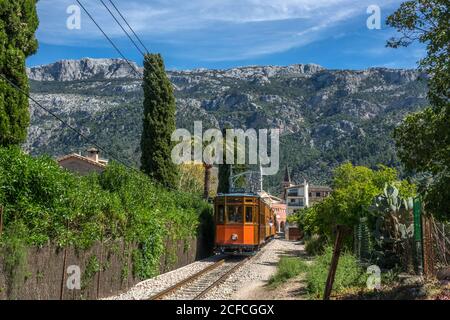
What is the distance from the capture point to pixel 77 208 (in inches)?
493

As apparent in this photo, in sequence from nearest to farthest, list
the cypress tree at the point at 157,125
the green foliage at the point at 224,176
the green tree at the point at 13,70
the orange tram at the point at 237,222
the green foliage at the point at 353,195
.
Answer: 1. the green tree at the point at 13,70
2. the green foliage at the point at 353,195
3. the orange tram at the point at 237,222
4. the cypress tree at the point at 157,125
5. the green foliage at the point at 224,176

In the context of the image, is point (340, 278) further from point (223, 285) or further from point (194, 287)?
A: point (194, 287)

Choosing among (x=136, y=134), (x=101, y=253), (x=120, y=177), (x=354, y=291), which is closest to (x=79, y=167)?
(x=120, y=177)

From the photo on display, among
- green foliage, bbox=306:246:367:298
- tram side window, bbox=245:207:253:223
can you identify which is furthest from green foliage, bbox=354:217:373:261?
tram side window, bbox=245:207:253:223

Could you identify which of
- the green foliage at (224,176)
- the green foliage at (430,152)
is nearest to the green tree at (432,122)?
the green foliage at (430,152)

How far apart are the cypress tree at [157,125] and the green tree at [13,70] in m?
13.6

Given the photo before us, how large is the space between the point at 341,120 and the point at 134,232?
17812 cm

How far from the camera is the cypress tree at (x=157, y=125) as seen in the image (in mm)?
27922

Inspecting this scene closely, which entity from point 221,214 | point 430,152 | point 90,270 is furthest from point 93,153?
point 430,152

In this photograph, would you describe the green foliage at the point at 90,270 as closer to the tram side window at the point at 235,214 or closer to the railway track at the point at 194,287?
the railway track at the point at 194,287

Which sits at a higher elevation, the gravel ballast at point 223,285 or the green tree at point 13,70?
the green tree at point 13,70

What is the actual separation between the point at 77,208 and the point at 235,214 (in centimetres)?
1484

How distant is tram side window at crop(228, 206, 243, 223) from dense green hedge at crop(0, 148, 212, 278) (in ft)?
22.4

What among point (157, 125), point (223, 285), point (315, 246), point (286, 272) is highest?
point (157, 125)
